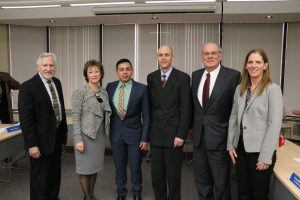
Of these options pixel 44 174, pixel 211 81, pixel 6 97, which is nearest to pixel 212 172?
pixel 211 81

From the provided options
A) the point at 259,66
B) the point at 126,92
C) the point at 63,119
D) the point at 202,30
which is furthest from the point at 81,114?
the point at 202,30

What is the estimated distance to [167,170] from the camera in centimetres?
267

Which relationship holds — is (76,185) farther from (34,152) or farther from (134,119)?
(134,119)

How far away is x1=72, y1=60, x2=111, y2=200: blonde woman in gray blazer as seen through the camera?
265cm

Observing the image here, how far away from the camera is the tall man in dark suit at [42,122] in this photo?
7.91 feet

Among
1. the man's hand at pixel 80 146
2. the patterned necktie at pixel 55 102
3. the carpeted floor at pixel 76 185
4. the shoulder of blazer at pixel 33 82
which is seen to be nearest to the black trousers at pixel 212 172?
the carpeted floor at pixel 76 185

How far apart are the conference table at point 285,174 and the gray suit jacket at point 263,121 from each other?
20cm

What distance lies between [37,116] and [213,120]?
1524 millimetres

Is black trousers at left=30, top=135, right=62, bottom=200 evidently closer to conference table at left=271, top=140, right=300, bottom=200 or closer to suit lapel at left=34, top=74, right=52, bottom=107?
suit lapel at left=34, top=74, right=52, bottom=107

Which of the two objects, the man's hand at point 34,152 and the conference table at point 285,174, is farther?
the man's hand at point 34,152

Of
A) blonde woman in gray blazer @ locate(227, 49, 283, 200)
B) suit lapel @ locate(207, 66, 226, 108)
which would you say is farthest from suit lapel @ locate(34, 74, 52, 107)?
blonde woman in gray blazer @ locate(227, 49, 283, 200)

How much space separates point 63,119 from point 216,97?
1465 mm

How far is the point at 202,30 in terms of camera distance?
234 inches

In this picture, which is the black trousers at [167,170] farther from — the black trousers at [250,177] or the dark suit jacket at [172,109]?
the black trousers at [250,177]
